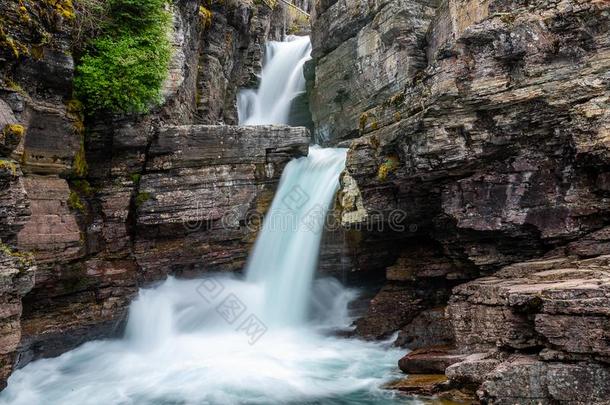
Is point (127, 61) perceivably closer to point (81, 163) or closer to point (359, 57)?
point (81, 163)

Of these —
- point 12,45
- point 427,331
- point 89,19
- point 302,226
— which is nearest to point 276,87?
point 302,226

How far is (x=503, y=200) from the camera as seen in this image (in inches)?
369

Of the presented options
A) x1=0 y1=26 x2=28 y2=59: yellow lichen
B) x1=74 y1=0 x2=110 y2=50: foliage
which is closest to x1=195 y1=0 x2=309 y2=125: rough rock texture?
x1=74 y1=0 x2=110 y2=50: foliage

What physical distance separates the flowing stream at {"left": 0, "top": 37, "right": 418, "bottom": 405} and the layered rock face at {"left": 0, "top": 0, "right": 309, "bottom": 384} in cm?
56

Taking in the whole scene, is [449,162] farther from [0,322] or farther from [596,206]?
[0,322]

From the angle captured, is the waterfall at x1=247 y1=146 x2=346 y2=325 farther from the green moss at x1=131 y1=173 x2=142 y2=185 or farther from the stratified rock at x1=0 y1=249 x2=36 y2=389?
the stratified rock at x1=0 y1=249 x2=36 y2=389

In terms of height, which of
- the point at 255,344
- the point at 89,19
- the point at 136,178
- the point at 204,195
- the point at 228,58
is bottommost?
the point at 255,344

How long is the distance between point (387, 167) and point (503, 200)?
2649mm

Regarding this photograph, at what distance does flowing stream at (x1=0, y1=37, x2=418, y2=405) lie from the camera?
364 inches

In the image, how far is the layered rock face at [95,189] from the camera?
905 centimetres

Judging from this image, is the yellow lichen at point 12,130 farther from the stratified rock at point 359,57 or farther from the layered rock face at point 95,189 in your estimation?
the stratified rock at point 359,57

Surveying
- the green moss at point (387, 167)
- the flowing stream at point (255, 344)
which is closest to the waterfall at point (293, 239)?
the flowing stream at point (255, 344)

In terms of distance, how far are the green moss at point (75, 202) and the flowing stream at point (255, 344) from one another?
2.89 m

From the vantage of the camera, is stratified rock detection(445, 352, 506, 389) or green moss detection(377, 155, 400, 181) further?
green moss detection(377, 155, 400, 181)
